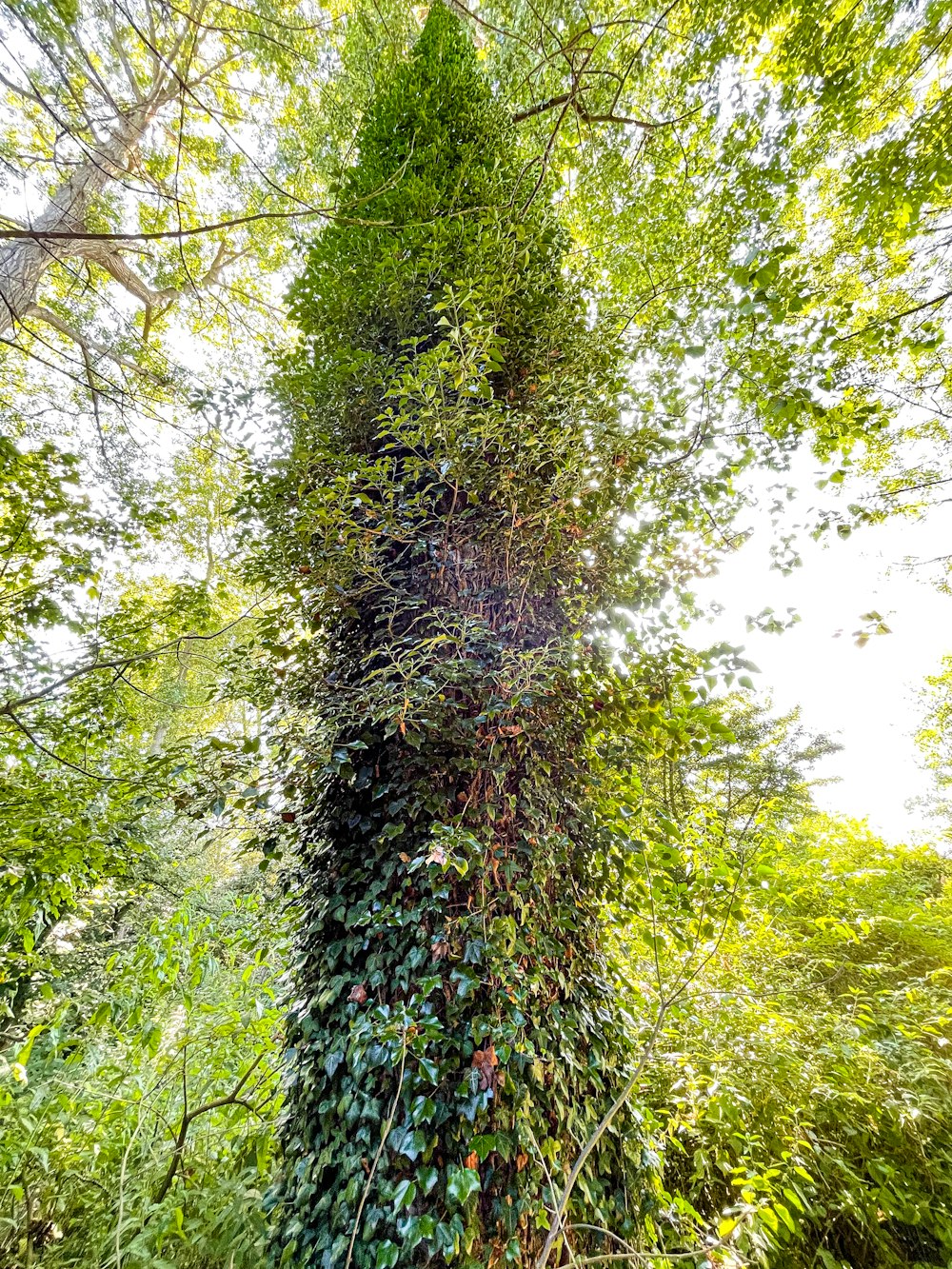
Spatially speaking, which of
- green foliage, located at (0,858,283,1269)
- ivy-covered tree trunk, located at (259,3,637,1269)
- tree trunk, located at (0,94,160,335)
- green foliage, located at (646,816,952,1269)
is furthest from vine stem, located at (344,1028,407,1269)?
tree trunk, located at (0,94,160,335)

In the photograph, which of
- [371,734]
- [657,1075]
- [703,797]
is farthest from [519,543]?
[657,1075]

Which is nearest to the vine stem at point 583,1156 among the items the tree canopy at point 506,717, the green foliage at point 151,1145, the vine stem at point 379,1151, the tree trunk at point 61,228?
the tree canopy at point 506,717

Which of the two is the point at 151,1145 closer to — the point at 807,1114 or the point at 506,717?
the point at 506,717

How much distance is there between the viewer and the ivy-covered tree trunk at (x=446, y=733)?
4.28 feet

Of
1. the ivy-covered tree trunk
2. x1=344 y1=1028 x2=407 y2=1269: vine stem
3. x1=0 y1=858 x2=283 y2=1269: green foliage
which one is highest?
the ivy-covered tree trunk

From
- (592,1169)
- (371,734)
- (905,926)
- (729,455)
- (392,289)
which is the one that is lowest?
(592,1169)

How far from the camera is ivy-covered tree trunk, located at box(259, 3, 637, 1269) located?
1.30 m

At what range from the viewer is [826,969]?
2945 millimetres

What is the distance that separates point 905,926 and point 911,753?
9.51 meters

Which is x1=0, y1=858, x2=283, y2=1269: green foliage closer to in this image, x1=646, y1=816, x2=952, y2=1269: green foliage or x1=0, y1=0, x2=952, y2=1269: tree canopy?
x1=0, y1=0, x2=952, y2=1269: tree canopy

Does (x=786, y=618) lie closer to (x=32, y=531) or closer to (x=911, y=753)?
(x=32, y=531)

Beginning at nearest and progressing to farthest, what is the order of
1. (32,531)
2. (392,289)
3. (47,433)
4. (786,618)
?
(786,618) → (392,289) → (32,531) → (47,433)

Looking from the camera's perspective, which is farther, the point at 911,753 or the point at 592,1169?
the point at 911,753

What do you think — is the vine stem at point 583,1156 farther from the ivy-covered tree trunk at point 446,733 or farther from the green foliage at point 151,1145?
the green foliage at point 151,1145
